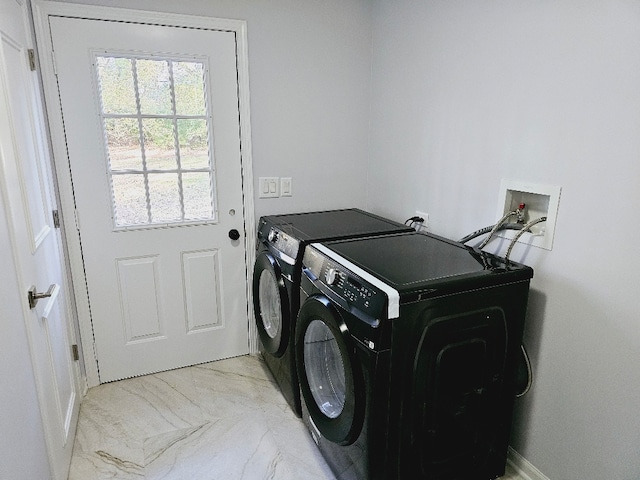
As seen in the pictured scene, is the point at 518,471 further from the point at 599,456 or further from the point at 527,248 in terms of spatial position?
the point at 527,248

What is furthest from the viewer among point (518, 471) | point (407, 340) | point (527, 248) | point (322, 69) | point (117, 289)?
point (322, 69)

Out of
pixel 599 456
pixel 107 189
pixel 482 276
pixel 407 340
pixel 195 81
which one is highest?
pixel 195 81

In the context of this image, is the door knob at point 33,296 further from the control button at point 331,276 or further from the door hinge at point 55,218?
the control button at point 331,276

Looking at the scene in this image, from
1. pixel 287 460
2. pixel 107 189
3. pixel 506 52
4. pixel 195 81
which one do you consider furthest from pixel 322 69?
pixel 287 460

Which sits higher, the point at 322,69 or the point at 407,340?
the point at 322,69

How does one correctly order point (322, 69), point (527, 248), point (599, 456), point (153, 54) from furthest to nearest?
point (322, 69) → point (153, 54) → point (527, 248) → point (599, 456)

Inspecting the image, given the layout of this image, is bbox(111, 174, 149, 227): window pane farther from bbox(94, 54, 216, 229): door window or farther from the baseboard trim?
the baseboard trim

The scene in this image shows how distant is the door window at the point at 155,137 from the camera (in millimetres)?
2051

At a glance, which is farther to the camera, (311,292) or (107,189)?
(107,189)

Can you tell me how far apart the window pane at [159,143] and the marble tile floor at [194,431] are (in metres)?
1.28

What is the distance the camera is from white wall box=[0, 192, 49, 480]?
1.06 metres

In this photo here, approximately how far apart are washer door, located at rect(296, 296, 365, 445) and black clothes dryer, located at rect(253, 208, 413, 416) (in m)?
0.16

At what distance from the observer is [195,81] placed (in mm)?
2184

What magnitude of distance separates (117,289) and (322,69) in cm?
178
